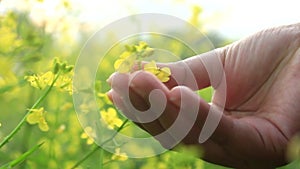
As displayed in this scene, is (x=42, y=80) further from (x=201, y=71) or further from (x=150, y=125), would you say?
(x=201, y=71)

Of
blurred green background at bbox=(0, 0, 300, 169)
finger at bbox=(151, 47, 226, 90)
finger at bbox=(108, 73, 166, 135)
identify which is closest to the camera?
finger at bbox=(108, 73, 166, 135)

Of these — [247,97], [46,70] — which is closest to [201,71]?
[247,97]

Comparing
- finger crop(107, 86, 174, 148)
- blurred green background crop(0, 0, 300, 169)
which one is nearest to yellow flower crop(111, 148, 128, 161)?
blurred green background crop(0, 0, 300, 169)

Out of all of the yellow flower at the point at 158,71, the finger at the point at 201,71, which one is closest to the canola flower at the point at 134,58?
the yellow flower at the point at 158,71

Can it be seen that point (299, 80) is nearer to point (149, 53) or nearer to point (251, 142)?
point (251, 142)

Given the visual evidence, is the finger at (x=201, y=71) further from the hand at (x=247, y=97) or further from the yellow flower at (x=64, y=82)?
the yellow flower at (x=64, y=82)

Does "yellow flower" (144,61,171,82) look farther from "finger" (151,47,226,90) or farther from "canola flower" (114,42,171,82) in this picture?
"finger" (151,47,226,90)
